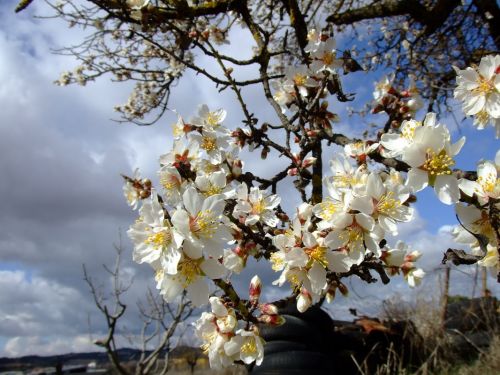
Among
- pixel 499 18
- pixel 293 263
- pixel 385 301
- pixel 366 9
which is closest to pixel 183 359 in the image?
pixel 385 301

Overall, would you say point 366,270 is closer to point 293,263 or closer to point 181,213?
point 293,263

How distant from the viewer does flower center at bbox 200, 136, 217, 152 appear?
1.67 meters

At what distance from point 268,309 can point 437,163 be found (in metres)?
0.61

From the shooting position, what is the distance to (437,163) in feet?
3.56

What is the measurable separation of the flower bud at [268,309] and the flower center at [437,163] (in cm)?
56

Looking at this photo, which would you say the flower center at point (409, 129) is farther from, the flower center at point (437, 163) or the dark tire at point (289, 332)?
the dark tire at point (289, 332)

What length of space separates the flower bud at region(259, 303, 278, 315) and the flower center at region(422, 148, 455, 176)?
0.56 m

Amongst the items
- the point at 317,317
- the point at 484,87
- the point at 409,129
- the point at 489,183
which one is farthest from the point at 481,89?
the point at 317,317

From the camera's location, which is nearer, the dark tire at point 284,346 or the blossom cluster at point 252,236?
the blossom cluster at point 252,236

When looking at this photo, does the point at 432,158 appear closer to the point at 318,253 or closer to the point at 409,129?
the point at 409,129

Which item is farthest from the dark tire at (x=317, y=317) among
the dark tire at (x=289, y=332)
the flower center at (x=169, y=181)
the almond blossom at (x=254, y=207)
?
the flower center at (x=169, y=181)

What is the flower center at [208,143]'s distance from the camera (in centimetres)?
167

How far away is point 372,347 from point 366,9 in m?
3.44

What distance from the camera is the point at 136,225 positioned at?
1110 millimetres
